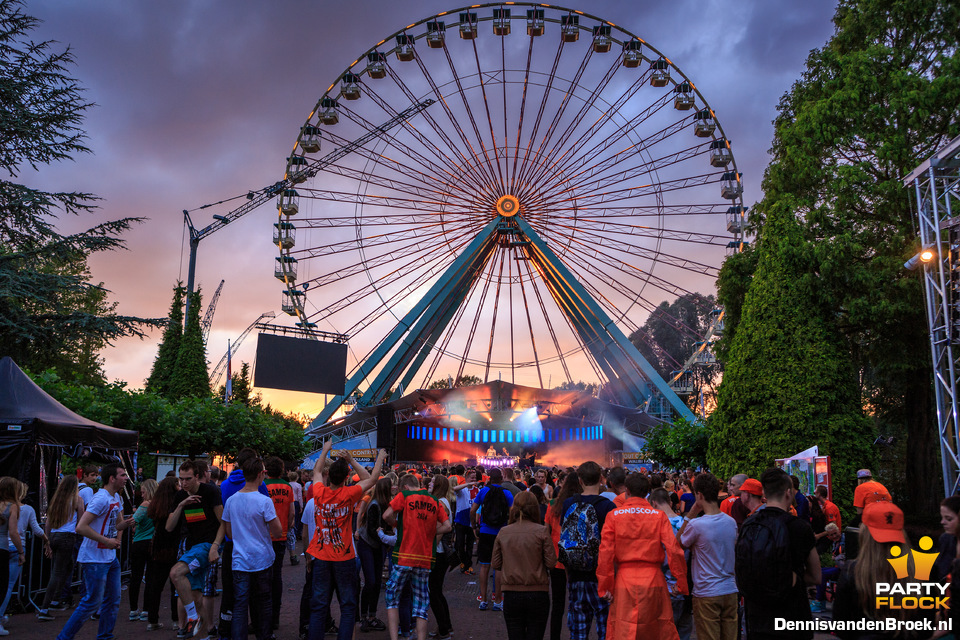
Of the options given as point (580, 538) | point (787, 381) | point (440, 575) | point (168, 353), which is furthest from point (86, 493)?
point (168, 353)

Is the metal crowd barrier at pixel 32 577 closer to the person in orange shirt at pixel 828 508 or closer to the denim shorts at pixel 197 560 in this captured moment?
the denim shorts at pixel 197 560

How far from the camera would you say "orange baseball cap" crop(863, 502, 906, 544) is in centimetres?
319

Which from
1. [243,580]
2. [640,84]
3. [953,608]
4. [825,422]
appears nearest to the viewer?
[953,608]

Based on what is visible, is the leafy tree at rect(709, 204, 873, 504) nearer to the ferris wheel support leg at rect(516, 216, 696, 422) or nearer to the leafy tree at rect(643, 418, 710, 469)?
the leafy tree at rect(643, 418, 710, 469)

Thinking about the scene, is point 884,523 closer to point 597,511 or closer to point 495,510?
point 597,511

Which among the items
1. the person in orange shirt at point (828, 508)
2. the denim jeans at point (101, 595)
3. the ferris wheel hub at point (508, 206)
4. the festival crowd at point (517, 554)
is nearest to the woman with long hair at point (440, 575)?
the festival crowd at point (517, 554)

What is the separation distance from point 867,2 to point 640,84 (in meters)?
10.3

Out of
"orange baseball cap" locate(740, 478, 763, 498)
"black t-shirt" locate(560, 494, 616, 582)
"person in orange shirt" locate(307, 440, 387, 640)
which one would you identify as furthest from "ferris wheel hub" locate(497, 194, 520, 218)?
"black t-shirt" locate(560, 494, 616, 582)

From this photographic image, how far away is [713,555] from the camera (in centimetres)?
474

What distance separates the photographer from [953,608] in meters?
2.90

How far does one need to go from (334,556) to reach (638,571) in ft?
8.12

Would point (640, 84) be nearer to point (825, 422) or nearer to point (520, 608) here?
point (825, 422)

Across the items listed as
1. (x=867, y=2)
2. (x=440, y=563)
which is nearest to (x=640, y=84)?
(x=867, y=2)

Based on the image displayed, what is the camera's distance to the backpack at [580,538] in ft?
16.3
